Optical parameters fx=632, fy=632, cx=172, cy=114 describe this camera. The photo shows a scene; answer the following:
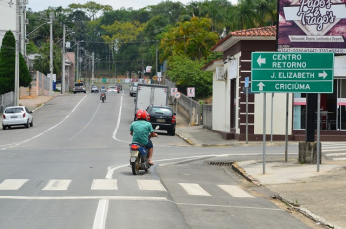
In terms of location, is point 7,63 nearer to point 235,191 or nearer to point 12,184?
point 12,184

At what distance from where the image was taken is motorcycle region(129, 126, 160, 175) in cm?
1628

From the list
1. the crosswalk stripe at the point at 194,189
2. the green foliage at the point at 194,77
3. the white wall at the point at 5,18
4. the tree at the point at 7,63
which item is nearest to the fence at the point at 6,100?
the tree at the point at 7,63

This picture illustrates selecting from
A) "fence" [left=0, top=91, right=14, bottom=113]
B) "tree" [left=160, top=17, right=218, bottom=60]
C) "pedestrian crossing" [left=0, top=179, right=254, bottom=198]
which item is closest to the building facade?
"pedestrian crossing" [left=0, top=179, right=254, bottom=198]

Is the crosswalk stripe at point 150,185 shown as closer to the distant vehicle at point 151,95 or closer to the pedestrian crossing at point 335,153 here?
the pedestrian crossing at point 335,153

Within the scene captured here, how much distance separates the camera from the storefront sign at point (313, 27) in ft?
64.0

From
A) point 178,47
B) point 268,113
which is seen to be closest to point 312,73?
point 268,113

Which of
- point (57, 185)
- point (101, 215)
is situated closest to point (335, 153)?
point (57, 185)

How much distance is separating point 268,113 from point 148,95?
59.7 feet

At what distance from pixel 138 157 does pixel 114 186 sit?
2692 millimetres

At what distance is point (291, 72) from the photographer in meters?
18.0

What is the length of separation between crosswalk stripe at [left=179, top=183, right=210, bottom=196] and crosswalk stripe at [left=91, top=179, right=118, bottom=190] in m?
1.60

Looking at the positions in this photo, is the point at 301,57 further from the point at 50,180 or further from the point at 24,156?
the point at 24,156

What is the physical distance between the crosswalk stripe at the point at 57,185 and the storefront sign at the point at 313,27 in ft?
28.7

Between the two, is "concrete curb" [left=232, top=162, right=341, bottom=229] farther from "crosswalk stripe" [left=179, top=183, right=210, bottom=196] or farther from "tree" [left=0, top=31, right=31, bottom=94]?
"tree" [left=0, top=31, right=31, bottom=94]
